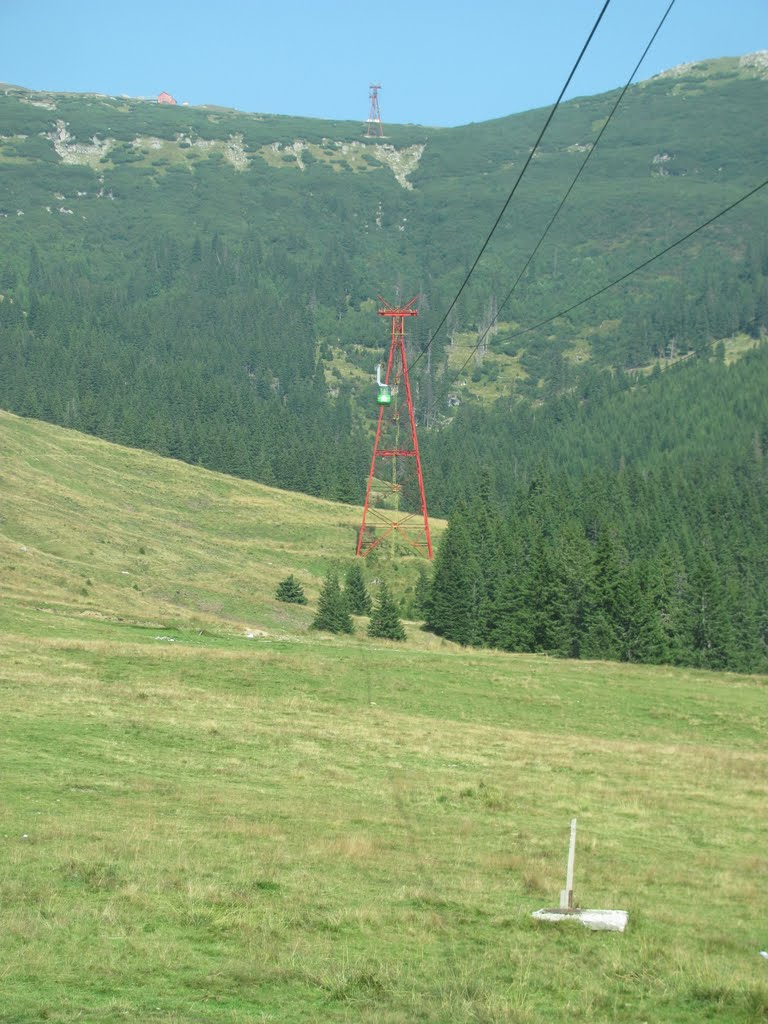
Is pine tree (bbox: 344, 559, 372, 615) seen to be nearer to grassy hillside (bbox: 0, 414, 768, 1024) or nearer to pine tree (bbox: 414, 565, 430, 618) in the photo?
pine tree (bbox: 414, 565, 430, 618)

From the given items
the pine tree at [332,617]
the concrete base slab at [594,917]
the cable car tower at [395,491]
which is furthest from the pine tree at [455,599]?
the concrete base slab at [594,917]

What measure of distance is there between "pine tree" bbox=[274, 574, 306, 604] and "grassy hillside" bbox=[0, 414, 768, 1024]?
27.6 meters

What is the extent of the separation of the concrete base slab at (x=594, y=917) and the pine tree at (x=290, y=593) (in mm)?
71068

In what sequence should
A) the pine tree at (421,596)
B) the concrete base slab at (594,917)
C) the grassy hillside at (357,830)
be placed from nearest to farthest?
the grassy hillside at (357,830)
the concrete base slab at (594,917)
the pine tree at (421,596)

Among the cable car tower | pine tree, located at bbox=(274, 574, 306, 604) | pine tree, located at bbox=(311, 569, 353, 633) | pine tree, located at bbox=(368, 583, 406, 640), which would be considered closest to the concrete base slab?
the cable car tower

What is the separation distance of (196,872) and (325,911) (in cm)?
252

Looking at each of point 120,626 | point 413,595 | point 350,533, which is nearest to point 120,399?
point 350,533

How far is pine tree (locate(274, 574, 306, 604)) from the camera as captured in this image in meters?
87.4

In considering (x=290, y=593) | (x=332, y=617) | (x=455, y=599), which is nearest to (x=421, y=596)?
(x=455, y=599)

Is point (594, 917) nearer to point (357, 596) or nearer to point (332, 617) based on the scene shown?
point (332, 617)

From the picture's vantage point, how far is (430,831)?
2259 centimetres

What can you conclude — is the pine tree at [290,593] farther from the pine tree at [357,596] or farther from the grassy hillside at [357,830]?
the grassy hillside at [357,830]

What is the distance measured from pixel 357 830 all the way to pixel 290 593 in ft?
218

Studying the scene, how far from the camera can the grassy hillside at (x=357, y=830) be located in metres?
12.9
